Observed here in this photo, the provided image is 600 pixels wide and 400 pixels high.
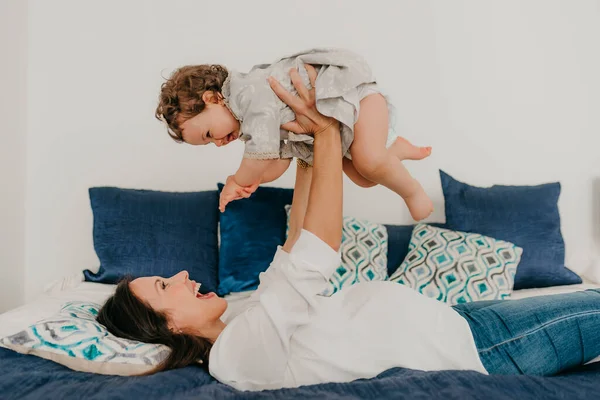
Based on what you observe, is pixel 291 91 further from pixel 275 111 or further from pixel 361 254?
pixel 361 254

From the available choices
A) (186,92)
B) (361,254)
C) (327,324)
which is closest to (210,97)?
(186,92)

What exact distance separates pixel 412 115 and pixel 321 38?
0.67m

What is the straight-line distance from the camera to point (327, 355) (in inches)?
48.7

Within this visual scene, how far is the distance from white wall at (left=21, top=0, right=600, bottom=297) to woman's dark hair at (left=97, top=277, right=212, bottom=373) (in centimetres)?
156

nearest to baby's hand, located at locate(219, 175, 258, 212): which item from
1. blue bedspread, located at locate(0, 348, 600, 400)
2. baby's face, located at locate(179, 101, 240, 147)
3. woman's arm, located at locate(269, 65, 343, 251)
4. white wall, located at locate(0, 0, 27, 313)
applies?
baby's face, located at locate(179, 101, 240, 147)

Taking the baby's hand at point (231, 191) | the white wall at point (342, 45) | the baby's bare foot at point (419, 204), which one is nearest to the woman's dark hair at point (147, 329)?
the baby's hand at point (231, 191)

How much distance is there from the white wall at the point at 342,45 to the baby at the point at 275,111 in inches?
53.6

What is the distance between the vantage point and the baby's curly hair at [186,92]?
1490 millimetres

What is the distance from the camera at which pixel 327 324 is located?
1.28 meters

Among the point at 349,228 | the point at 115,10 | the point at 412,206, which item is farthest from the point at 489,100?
the point at 115,10

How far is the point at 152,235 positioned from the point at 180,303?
1.08 m

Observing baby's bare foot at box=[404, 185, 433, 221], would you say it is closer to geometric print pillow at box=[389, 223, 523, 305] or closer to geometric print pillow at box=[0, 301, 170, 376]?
geometric print pillow at box=[389, 223, 523, 305]

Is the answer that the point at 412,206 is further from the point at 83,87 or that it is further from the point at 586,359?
the point at 83,87

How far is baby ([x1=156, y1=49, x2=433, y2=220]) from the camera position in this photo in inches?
54.9
